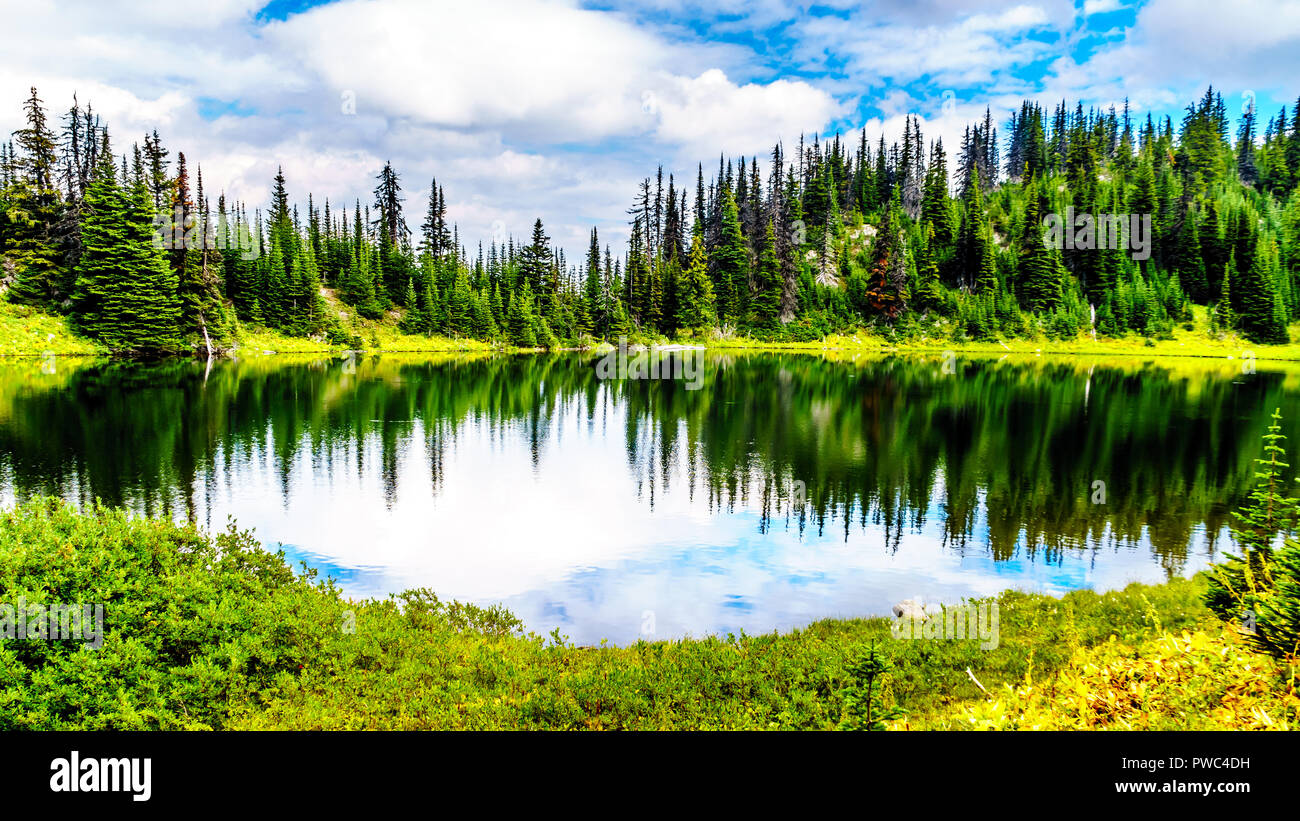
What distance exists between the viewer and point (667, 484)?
30859mm

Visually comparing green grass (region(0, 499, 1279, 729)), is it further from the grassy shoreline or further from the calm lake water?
the grassy shoreline

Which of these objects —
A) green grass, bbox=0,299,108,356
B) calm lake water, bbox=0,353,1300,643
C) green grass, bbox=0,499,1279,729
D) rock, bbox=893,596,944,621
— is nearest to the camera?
green grass, bbox=0,499,1279,729

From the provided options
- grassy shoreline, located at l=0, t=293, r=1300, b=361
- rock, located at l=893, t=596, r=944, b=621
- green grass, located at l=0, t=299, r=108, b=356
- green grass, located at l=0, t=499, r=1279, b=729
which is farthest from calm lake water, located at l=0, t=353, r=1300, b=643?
grassy shoreline, located at l=0, t=293, r=1300, b=361

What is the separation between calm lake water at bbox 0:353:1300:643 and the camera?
19422 mm

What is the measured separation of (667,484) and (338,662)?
A: 815 inches

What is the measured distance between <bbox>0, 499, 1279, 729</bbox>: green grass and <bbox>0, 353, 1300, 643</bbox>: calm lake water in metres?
3.65

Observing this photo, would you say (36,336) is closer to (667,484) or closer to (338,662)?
(667,484)

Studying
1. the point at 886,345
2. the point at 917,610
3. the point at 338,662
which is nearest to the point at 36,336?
the point at 338,662

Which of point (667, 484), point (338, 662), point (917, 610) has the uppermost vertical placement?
point (338, 662)

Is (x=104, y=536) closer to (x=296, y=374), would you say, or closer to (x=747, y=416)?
(x=747, y=416)
